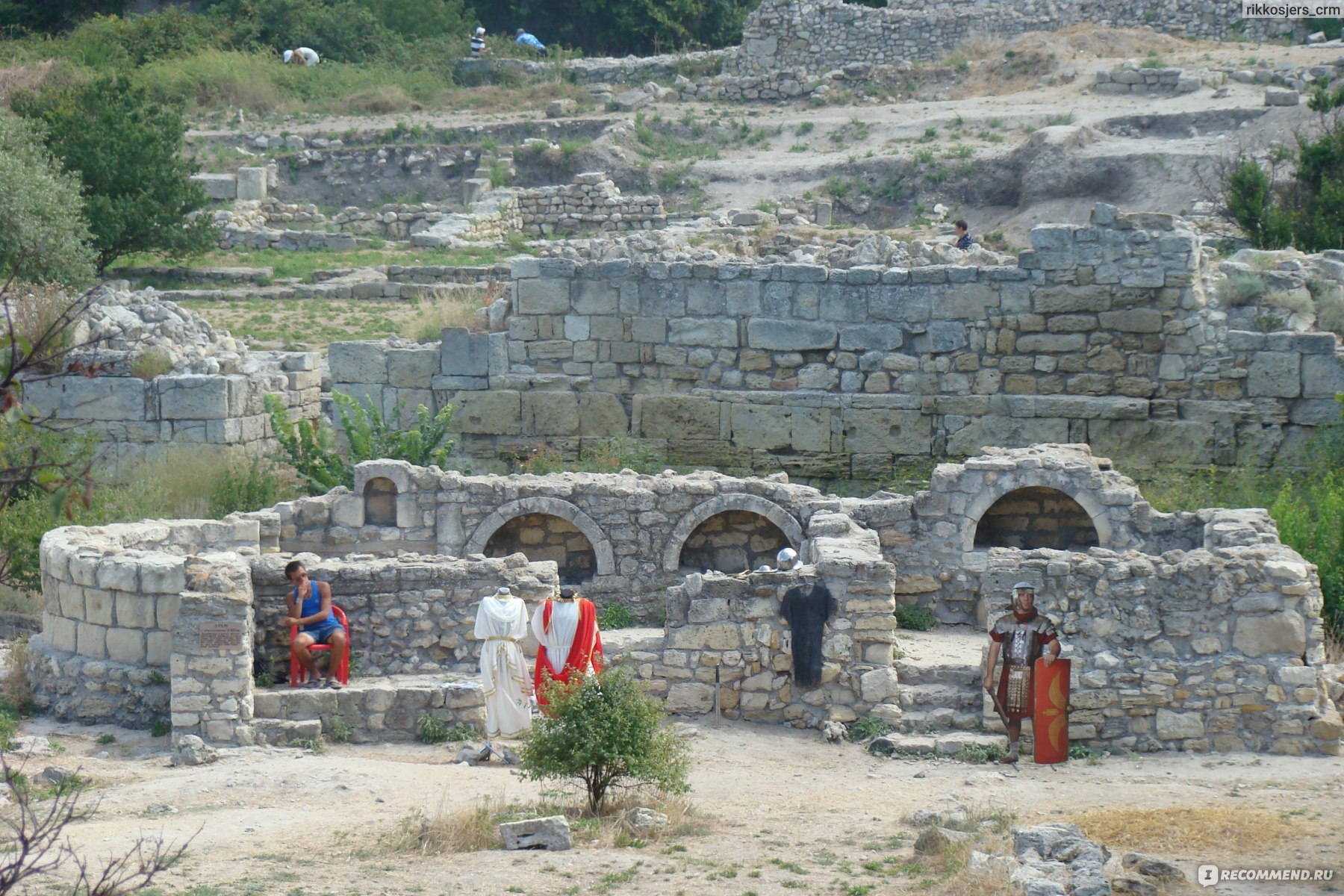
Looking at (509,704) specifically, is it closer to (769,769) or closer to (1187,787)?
(769,769)

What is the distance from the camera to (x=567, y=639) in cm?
1245

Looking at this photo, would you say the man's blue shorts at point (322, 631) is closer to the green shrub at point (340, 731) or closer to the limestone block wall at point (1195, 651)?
the green shrub at point (340, 731)

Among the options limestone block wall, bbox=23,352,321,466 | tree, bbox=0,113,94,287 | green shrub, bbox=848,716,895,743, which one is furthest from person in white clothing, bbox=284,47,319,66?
green shrub, bbox=848,716,895,743

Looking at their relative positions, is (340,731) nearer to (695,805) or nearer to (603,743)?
(603,743)

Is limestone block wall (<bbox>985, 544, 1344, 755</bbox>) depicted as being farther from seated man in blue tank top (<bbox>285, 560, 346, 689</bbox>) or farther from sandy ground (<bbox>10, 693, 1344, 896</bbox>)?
seated man in blue tank top (<bbox>285, 560, 346, 689</bbox>)

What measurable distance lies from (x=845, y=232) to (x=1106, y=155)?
5.97 metres

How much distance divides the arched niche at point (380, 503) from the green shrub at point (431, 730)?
10.3ft

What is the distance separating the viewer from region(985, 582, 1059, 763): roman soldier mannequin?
38.9 feet

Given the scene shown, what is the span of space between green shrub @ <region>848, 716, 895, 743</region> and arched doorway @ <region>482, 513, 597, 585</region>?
358 centimetres

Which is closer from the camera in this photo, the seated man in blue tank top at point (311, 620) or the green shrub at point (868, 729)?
the green shrub at point (868, 729)

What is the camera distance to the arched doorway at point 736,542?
603 inches

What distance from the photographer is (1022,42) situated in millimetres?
34781

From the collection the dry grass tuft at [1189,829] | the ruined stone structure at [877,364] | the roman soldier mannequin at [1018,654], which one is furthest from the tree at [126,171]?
the dry grass tuft at [1189,829]

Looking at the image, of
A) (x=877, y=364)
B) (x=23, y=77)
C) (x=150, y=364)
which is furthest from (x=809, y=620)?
(x=23, y=77)
